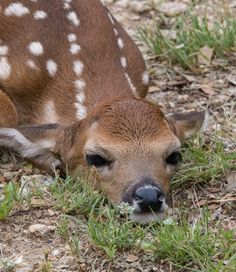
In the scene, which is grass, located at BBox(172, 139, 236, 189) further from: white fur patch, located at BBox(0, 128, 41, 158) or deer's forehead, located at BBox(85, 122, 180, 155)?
white fur patch, located at BBox(0, 128, 41, 158)

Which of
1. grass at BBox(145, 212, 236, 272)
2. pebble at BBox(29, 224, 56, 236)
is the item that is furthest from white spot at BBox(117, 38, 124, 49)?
grass at BBox(145, 212, 236, 272)

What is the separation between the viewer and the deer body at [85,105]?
5.89 meters

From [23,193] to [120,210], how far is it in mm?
634

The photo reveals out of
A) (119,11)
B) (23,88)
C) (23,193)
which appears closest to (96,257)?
(23,193)

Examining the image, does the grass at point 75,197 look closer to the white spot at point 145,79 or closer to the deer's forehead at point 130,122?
the deer's forehead at point 130,122

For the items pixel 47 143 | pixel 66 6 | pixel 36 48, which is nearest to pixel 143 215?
pixel 47 143

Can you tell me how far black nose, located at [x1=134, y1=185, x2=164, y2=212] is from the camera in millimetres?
5602

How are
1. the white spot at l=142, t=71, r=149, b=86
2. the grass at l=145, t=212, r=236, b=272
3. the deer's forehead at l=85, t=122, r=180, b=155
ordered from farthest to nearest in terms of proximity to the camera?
the white spot at l=142, t=71, r=149, b=86, the deer's forehead at l=85, t=122, r=180, b=155, the grass at l=145, t=212, r=236, b=272

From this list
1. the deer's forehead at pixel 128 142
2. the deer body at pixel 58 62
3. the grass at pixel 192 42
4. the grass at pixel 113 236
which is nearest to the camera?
the grass at pixel 113 236

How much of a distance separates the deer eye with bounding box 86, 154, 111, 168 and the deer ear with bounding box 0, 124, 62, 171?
38 centimetres

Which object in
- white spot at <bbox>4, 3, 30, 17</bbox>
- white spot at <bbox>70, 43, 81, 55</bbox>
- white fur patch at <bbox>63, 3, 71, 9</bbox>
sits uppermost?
white spot at <bbox>4, 3, 30, 17</bbox>

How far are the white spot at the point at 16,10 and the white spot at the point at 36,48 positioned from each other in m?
0.27

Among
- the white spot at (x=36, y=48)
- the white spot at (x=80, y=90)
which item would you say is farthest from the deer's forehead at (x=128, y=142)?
the white spot at (x=36, y=48)

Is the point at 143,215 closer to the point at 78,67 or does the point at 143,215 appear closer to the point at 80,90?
the point at 80,90
